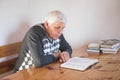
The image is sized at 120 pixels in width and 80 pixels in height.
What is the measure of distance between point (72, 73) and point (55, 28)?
1.78ft

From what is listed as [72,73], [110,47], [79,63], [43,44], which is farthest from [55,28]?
[110,47]

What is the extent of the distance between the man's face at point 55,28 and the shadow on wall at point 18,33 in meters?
0.45

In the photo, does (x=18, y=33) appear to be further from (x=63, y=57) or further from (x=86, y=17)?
(x=86, y=17)

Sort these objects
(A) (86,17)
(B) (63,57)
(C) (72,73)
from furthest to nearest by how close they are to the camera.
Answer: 1. (A) (86,17)
2. (B) (63,57)
3. (C) (72,73)

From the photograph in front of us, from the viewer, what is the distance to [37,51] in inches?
78.2

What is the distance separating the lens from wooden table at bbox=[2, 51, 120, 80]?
167cm

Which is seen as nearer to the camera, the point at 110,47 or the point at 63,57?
the point at 63,57

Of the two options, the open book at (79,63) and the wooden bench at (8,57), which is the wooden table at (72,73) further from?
the wooden bench at (8,57)

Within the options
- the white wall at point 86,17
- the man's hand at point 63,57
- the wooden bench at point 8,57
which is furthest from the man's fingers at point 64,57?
the white wall at point 86,17

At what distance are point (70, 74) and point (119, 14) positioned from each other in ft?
5.62

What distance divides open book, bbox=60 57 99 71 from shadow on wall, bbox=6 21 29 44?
0.75m

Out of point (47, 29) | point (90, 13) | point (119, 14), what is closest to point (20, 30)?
point (47, 29)

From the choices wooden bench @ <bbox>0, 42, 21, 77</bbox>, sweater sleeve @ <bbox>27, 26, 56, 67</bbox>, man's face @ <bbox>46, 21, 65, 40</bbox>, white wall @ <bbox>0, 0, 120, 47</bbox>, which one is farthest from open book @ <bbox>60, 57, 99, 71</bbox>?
white wall @ <bbox>0, 0, 120, 47</bbox>

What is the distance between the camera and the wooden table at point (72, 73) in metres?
1.67
